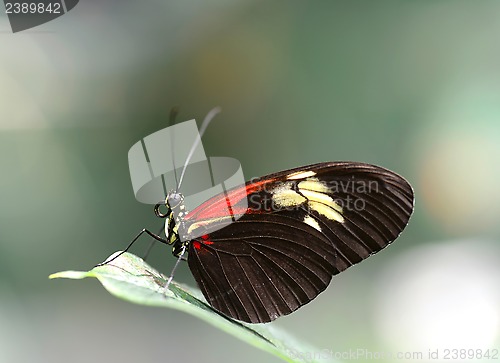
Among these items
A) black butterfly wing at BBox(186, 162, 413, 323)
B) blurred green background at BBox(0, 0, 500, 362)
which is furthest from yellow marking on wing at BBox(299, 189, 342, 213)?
blurred green background at BBox(0, 0, 500, 362)

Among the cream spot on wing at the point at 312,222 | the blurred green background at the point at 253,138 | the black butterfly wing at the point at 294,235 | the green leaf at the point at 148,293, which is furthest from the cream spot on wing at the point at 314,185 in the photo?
the blurred green background at the point at 253,138

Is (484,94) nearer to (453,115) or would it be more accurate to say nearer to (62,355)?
(453,115)

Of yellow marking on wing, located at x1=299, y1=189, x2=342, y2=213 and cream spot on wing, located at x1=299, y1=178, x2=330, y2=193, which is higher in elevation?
cream spot on wing, located at x1=299, y1=178, x2=330, y2=193

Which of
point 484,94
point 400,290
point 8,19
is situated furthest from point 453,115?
point 8,19

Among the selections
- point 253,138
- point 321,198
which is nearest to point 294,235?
point 321,198

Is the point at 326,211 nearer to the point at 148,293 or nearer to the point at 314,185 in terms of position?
the point at 314,185

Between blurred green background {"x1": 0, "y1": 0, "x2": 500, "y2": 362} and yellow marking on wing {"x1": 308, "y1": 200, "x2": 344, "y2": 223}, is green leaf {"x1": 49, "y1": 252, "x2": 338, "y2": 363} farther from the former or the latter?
blurred green background {"x1": 0, "y1": 0, "x2": 500, "y2": 362}

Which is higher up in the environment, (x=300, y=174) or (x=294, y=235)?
→ (x=300, y=174)

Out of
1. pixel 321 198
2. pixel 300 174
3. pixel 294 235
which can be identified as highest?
pixel 300 174
